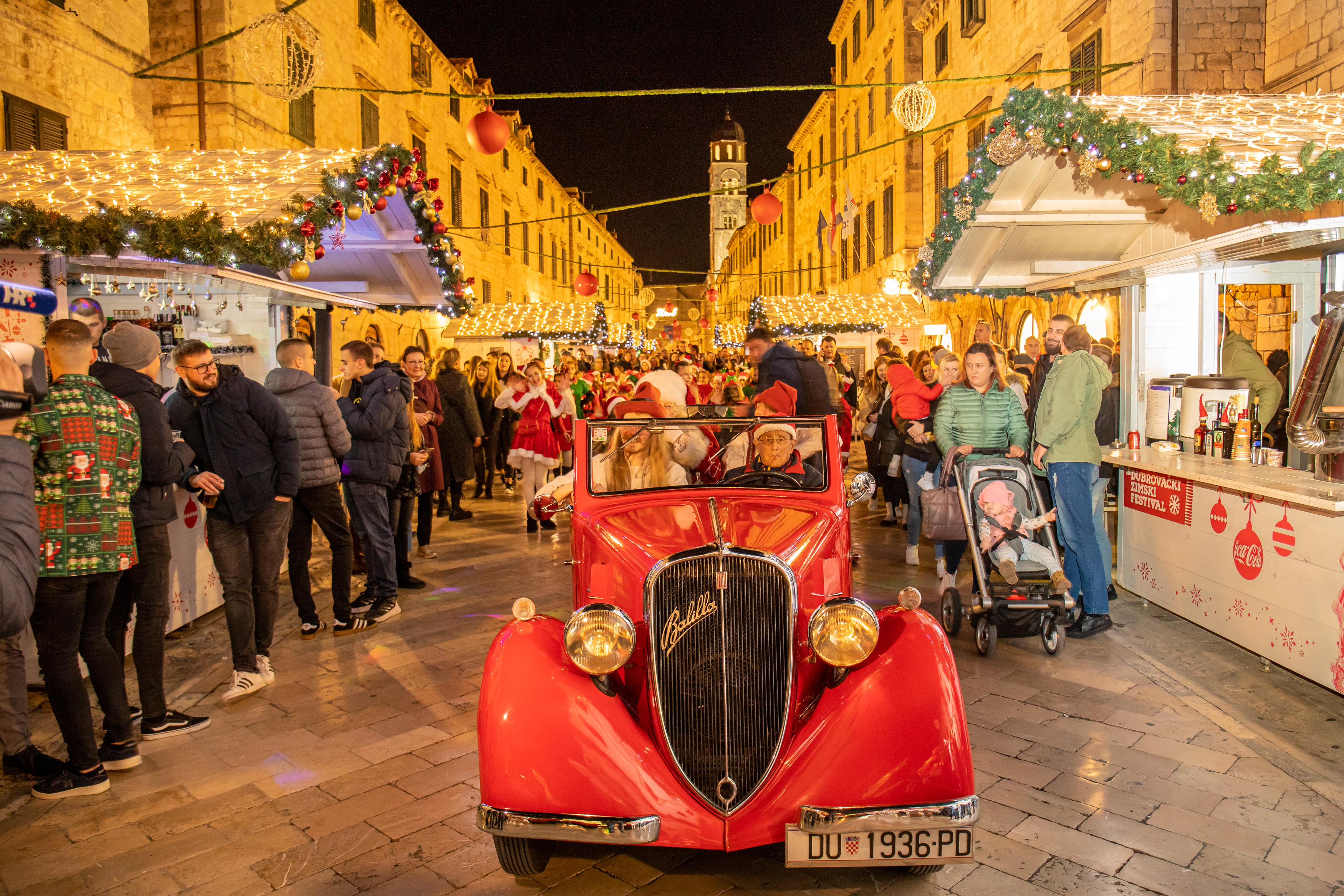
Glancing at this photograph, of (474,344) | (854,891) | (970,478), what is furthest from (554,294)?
(854,891)

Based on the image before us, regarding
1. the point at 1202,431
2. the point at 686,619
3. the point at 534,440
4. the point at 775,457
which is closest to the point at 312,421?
the point at 775,457

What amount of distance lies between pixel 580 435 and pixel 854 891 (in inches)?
85.8

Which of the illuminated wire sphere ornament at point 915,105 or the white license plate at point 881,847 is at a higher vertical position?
the illuminated wire sphere ornament at point 915,105

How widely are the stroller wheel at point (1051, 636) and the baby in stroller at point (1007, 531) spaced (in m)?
0.24

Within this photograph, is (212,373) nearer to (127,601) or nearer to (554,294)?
(127,601)

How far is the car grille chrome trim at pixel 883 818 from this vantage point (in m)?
2.61

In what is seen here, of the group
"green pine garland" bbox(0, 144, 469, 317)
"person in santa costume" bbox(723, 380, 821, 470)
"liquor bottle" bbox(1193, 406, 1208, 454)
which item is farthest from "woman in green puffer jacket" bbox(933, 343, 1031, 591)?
"green pine garland" bbox(0, 144, 469, 317)

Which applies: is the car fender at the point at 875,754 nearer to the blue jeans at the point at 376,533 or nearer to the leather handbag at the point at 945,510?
the leather handbag at the point at 945,510

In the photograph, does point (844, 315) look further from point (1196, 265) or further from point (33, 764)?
point (33, 764)

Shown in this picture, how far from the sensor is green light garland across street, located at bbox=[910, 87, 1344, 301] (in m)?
5.84

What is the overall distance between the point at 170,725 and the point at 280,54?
586 centimetres

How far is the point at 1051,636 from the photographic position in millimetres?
5262

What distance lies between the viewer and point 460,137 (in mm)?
27031

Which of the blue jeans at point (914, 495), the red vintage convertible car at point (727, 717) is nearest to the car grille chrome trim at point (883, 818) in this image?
the red vintage convertible car at point (727, 717)
